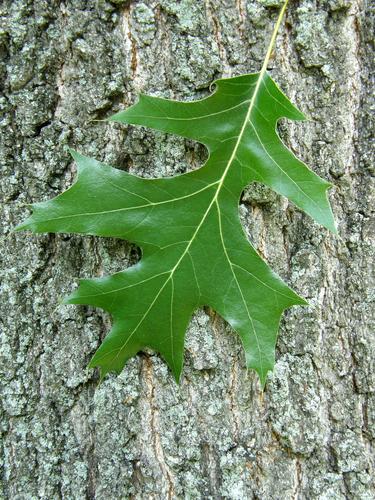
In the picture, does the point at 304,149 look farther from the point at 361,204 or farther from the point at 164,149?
the point at 164,149

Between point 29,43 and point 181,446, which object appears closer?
point 181,446

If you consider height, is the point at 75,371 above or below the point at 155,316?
below

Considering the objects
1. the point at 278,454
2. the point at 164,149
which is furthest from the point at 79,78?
the point at 278,454

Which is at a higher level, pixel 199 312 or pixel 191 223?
pixel 191 223
